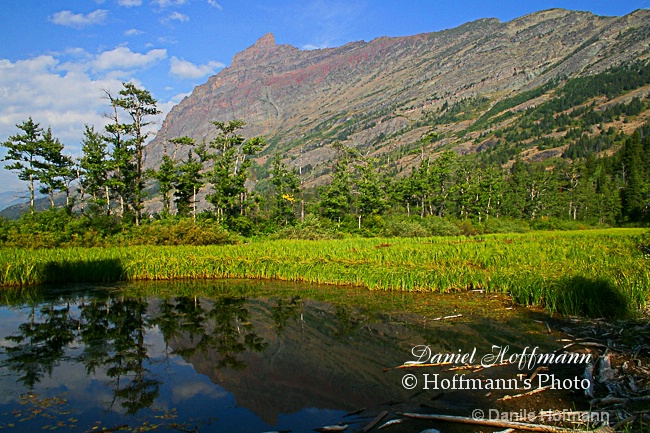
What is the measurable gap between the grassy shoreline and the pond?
2.30 ft

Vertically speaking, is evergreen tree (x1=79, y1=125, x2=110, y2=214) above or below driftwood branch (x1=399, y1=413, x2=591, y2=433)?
above

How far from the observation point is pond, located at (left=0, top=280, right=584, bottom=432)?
5.94 meters

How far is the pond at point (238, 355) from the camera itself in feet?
19.5

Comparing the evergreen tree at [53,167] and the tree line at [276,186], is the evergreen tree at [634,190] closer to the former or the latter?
the tree line at [276,186]

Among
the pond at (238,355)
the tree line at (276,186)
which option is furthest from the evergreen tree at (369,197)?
the pond at (238,355)

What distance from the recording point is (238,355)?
332 inches

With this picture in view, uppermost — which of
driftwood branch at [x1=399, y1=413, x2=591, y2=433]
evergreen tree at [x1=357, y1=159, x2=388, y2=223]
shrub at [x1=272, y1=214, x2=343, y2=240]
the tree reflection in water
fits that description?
evergreen tree at [x1=357, y1=159, x2=388, y2=223]

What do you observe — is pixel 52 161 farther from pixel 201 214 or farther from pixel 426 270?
pixel 426 270

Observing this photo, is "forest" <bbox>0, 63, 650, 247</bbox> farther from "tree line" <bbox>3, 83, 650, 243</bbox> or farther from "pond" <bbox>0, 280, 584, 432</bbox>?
"pond" <bbox>0, 280, 584, 432</bbox>

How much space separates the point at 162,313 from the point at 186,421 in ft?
21.5

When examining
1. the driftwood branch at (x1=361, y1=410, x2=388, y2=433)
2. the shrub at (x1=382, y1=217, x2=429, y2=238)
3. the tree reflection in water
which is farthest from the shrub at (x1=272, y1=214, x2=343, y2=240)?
the driftwood branch at (x1=361, y1=410, x2=388, y2=433)

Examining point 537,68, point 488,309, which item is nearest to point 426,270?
point 488,309

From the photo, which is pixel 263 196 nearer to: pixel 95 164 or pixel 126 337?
pixel 95 164

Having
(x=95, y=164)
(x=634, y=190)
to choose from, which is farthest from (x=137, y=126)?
(x=634, y=190)
